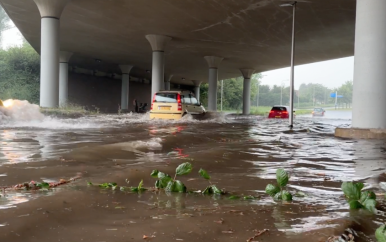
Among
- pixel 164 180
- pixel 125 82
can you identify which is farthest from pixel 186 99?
pixel 125 82

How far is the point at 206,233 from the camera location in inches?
84.4

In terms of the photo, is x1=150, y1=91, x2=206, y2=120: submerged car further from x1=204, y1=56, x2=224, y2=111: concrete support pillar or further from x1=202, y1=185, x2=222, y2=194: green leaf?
x1=204, y1=56, x2=224, y2=111: concrete support pillar

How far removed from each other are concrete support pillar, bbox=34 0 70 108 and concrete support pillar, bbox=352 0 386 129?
1591cm

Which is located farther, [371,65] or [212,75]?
[212,75]

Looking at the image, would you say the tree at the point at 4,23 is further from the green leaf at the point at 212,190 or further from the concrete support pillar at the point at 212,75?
the green leaf at the point at 212,190

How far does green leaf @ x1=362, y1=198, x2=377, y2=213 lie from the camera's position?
2.56 metres

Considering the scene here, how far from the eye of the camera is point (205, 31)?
86.0ft

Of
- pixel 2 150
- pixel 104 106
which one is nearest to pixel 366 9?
pixel 2 150

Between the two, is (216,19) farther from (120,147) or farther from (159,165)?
(159,165)

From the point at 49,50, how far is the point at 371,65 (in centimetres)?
1709

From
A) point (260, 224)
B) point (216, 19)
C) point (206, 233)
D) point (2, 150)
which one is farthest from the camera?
point (216, 19)

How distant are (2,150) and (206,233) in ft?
15.9

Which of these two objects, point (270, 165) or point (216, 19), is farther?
point (216, 19)

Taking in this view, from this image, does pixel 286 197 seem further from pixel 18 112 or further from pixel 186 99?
pixel 186 99
